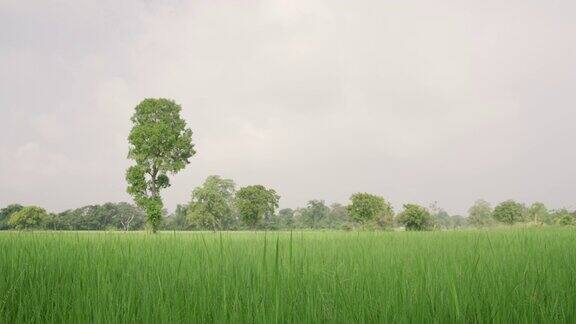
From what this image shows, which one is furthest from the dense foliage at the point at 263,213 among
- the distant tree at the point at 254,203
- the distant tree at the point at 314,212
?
the distant tree at the point at 314,212

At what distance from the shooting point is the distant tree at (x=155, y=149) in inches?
1383

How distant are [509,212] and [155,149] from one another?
53.0 m

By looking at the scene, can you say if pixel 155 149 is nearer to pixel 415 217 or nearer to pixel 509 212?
pixel 415 217

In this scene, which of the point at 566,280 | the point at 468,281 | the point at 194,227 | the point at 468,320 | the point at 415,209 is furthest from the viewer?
the point at 194,227

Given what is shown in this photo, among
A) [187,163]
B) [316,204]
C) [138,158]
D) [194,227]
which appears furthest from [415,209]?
[316,204]

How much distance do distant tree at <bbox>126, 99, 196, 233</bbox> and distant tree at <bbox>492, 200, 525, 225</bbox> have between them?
1924 inches

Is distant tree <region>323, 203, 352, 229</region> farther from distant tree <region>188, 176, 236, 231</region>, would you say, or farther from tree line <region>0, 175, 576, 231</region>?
distant tree <region>188, 176, 236, 231</region>

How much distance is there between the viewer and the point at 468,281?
3.08m

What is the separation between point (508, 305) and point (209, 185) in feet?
244

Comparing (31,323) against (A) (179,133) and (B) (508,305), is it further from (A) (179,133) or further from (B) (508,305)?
(A) (179,133)

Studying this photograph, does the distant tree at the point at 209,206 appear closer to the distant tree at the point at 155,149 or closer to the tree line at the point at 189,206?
the tree line at the point at 189,206

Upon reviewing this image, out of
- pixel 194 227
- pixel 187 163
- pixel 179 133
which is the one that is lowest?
pixel 194 227

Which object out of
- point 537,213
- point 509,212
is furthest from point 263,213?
point 537,213

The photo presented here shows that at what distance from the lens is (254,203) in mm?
62500
